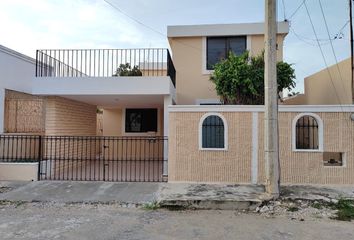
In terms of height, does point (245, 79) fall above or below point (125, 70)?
below

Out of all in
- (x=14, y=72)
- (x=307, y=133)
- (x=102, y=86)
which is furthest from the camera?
(x=14, y=72)

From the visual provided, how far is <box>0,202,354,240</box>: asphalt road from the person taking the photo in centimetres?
536

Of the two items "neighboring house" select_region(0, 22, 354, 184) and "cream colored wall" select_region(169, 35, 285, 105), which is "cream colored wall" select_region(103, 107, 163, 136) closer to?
"neighboring house" select_region(0, 22, 354, 184)

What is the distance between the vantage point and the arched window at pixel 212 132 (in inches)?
364

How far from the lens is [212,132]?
30.5 ft

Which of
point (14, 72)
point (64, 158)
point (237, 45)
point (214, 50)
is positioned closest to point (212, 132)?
point (64, 158)

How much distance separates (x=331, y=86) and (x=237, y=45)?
4375mm

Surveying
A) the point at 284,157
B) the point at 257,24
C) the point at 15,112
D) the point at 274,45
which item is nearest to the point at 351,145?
the point at 284,157

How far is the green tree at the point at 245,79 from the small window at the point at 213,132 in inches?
79.2

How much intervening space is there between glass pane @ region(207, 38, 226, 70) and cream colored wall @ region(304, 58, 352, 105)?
462 centimetres

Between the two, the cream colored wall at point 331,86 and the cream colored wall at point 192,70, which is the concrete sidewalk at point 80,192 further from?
the cream colored wall at point 331,86

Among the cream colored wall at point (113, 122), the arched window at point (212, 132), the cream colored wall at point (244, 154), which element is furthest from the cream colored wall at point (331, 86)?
the cream colored wall at point (113, 122)

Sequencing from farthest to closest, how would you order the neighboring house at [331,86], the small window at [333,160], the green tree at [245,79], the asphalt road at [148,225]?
the neighboring house at [331,86] < the green tree at [245,79] < the small window at [333,160] < the asphalt road at [148,225]

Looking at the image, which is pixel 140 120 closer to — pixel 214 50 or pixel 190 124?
pixel 214 50
